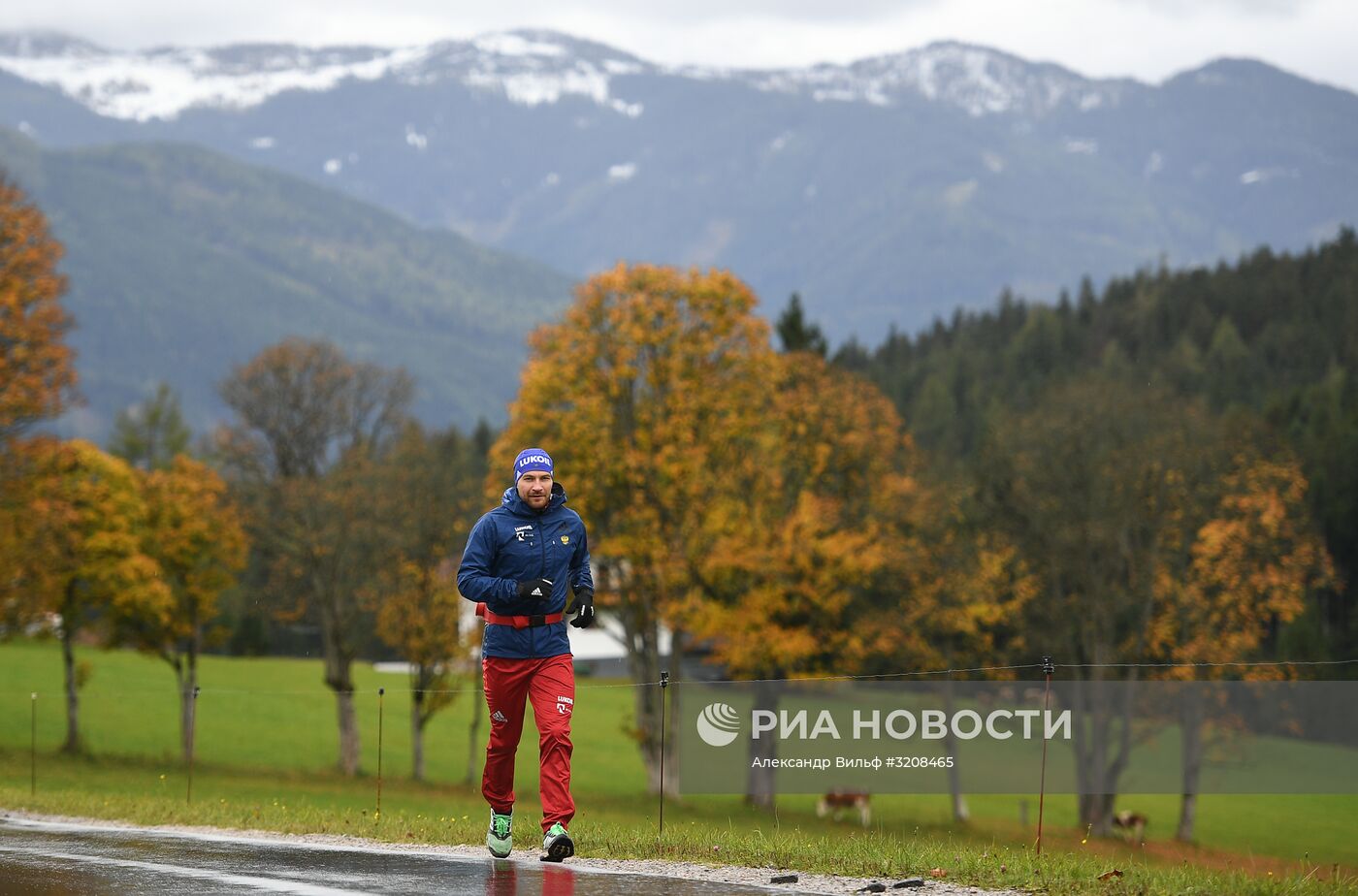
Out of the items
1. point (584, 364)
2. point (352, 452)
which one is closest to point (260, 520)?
point (352, 452)

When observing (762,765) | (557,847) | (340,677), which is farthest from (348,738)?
(557,847)

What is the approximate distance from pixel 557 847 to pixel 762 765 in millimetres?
4874

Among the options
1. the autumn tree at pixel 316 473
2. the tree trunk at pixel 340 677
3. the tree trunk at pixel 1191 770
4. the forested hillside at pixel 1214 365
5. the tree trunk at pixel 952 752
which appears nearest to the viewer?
the tree trunk at pixel 952 752

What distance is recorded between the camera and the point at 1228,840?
57.6 ft

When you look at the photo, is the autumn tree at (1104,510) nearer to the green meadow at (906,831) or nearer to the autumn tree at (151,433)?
the green meadow at (906,831)

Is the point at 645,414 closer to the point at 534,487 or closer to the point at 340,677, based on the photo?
the point at 340,677

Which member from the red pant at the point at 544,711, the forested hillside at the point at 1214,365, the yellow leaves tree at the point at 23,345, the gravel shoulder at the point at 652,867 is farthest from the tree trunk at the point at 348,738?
the red pant at the point at 544,711

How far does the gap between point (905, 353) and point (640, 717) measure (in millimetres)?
148041

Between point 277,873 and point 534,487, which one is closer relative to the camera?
point 277,873

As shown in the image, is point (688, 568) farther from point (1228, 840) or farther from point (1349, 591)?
point (1349, 591)

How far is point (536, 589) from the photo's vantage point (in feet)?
39.0

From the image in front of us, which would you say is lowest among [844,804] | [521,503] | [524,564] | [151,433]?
[844,804]

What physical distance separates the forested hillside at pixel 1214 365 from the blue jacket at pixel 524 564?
48080 millimetres

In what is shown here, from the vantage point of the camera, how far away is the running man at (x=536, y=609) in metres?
12.0
